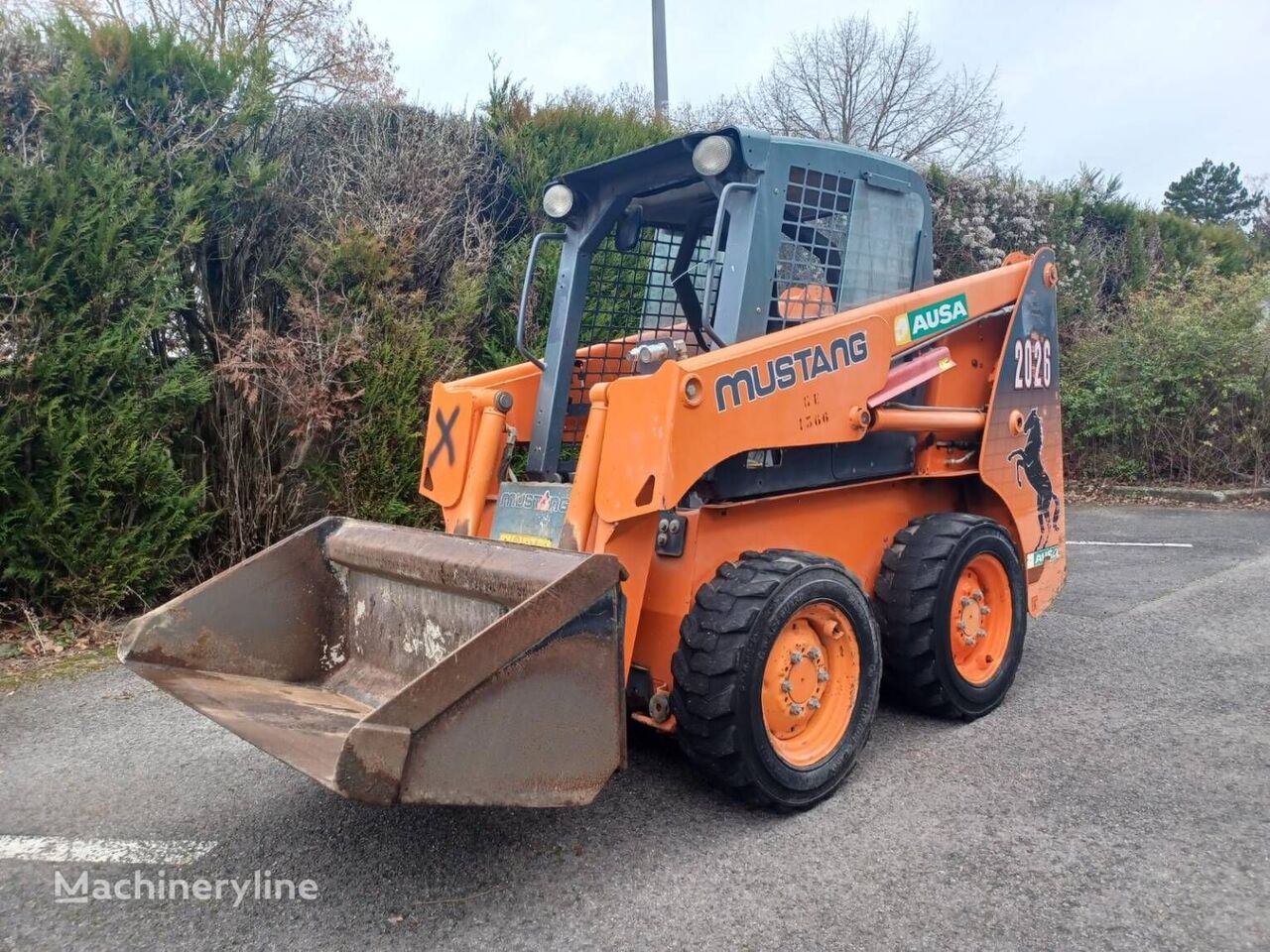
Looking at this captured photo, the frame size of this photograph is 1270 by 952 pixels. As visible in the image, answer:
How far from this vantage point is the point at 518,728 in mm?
2609

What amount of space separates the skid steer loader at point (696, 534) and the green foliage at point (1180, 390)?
7.43 metres

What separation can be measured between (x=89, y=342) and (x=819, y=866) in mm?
4744

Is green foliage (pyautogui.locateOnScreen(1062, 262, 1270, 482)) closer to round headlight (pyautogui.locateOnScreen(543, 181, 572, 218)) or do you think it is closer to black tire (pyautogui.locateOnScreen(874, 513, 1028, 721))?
black tire (pyautogui.locateOnScreen(874, 513, 1028, 721))

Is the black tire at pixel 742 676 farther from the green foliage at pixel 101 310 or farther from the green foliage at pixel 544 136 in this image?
the green foliage at pixel 544 136

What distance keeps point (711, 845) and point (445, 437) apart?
2.01m

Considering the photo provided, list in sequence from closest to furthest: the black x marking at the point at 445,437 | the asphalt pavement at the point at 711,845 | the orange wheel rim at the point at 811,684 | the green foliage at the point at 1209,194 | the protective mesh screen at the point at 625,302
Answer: the asphalt pavement at the point at 711,845, the orange wheel rim at the point at 811,684, the black x marking at the point at 445,437, the protective mesh screen at the point at 625,302, the green foliage at the point at 1209,194

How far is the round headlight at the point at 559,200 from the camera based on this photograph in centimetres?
427

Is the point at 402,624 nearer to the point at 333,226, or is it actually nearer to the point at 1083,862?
the point at 1083,862

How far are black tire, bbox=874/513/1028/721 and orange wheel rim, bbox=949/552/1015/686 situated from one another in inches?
3.4

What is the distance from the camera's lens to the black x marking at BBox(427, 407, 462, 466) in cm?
414

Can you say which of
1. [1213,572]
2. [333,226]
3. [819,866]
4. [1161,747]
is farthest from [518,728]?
[1213,572]

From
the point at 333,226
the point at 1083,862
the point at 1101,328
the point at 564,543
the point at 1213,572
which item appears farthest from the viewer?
the point at 1101,328

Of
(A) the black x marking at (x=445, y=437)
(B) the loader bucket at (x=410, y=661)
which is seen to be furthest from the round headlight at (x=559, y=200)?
(B) the loader bucket at (x=410, y=661)

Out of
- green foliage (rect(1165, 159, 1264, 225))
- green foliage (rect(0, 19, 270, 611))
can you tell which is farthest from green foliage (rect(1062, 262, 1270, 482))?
green foliage (rect(1165, 159, 1264, 225))
